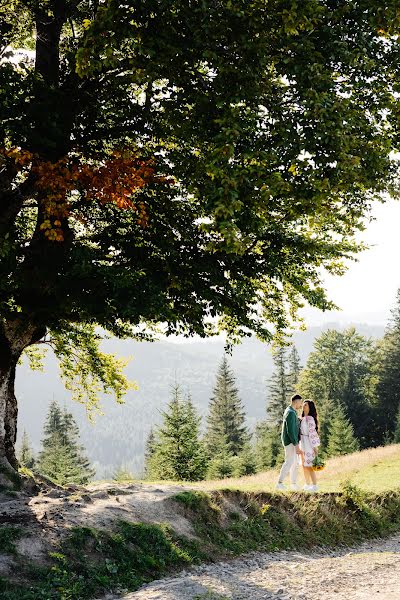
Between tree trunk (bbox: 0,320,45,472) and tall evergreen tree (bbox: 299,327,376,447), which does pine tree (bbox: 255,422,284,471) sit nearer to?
tall evergreen tree (bbox: 299,327,376,447)

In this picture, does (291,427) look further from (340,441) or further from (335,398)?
(335,398)

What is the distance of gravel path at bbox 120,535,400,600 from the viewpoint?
764 centimetres

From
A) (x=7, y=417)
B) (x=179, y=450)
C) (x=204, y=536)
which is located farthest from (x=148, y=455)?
(x=204, y=536)

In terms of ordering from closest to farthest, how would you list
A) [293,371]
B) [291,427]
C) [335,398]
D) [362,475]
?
[291,427], [362,475], [335,398], [293,371]

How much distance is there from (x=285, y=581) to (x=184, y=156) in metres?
8.43

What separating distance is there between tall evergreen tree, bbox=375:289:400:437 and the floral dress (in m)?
50.4

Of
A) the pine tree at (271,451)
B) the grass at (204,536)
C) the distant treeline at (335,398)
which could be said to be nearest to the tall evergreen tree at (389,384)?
the distant treeline at (335,398)

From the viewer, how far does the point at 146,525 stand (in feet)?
33.6

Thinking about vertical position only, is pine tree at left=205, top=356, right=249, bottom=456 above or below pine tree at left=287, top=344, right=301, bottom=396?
below

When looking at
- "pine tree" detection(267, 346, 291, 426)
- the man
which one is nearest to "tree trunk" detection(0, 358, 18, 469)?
the man

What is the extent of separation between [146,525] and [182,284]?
517cm

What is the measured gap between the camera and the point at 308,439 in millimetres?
15141

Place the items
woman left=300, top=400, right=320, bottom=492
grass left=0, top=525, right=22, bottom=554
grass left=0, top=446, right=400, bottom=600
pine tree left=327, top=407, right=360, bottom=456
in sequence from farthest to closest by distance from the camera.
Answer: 1. pine tree left=327, top=407, right=360, bottom=456
2. woman left=300, top=400, right=320, bottom=492
3. grass left=0, top=525, right=22, bottom=554
4. grass left=0, top=446, right=400, bottom=600

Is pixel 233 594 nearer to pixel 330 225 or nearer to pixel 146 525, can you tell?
pixel 146 525
